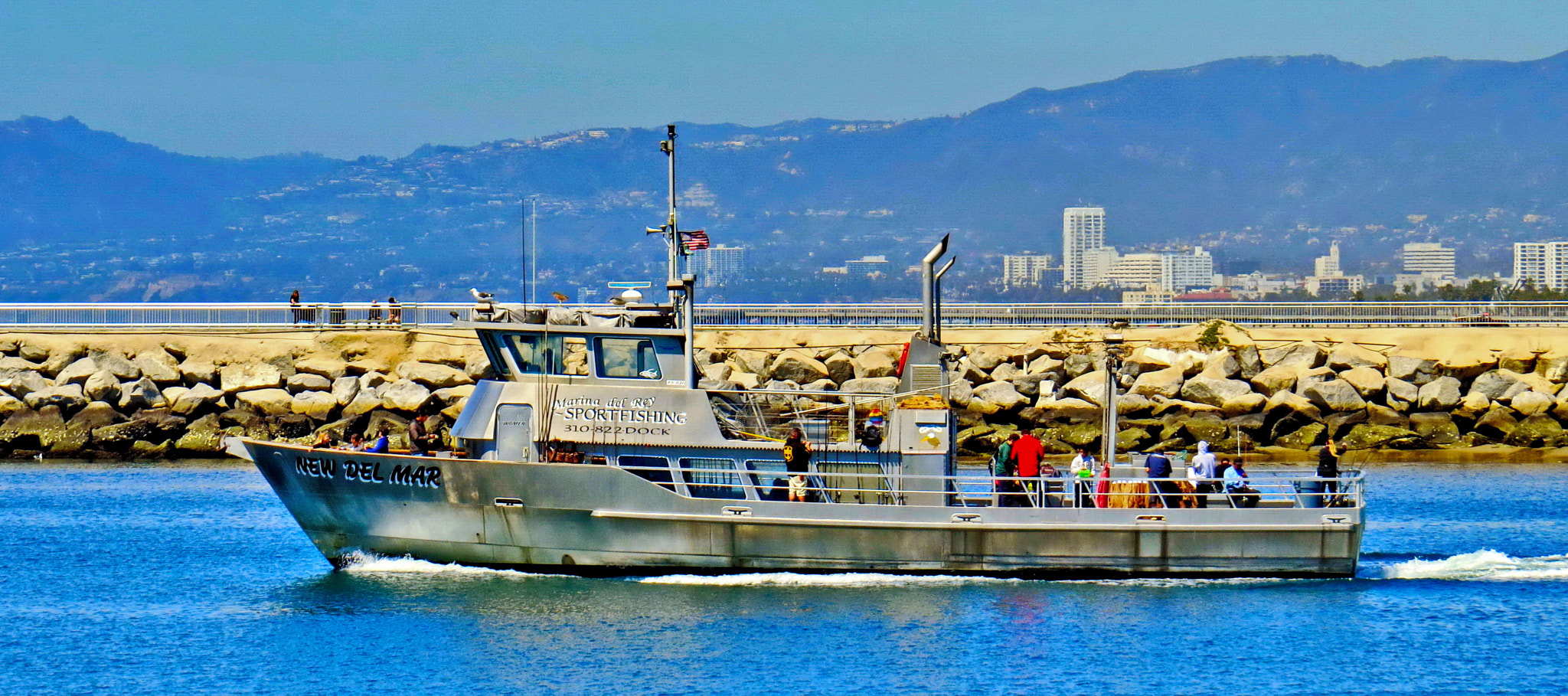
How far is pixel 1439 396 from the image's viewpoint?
46.3 m

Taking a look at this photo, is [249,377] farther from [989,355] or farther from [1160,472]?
[1160,472]

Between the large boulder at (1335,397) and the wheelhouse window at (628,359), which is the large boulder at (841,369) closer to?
the large boulder at (1335,397)

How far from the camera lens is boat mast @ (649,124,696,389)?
976 inches

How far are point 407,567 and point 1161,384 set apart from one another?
2713cm

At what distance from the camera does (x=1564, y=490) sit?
3509 centimetres

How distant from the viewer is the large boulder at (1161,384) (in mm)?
46438

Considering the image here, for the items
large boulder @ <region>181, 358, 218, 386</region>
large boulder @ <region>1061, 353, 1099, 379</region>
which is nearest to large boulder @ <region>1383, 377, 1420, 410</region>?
large boulder @ <region>1061, 353, 1099, 379</region>

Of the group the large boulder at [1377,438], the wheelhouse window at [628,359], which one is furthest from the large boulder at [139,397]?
the large boulder at [1377,438]

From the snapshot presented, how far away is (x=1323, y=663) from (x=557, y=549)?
415 inches

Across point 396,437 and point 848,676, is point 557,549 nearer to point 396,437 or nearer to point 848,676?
point 848,676

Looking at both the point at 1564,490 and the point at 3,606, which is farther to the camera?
the point at 1564,490

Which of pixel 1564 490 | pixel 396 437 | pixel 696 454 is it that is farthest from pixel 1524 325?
pixel 696 454

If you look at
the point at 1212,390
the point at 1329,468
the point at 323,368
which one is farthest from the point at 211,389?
the point at 1329,468

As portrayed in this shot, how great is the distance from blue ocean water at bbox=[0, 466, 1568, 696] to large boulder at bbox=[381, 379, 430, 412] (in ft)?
55.3
